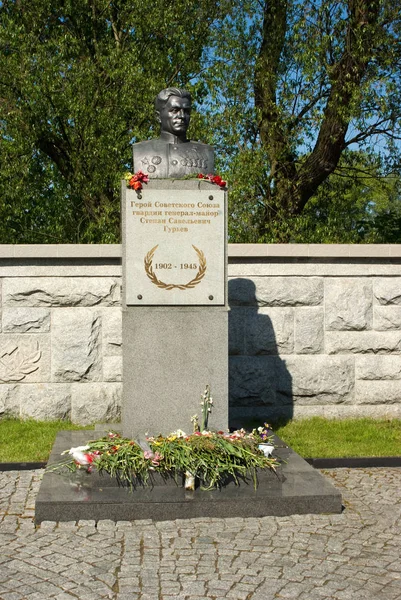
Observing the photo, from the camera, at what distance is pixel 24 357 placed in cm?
768

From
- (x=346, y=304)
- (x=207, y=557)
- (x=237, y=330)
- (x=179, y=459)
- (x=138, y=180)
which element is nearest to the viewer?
(x=207, y=557)

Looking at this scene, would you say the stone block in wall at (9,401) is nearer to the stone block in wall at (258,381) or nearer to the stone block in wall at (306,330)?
the stone block in wall at (258,381)

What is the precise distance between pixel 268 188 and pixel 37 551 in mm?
9603

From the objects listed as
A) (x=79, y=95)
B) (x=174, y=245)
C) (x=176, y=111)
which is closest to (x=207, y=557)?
(x=174, y=245)

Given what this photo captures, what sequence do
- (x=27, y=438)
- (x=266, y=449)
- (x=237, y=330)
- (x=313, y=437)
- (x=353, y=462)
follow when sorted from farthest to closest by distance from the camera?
(x=237, y=330)
(x=313, y=437)
(x=27, y=438)
(x=353, y=462)
(x=266, y=449)

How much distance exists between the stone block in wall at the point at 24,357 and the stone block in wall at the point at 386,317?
10.9ft

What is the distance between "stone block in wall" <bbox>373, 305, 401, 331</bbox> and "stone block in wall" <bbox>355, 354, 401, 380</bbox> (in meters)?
0.31

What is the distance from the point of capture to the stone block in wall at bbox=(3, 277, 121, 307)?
25.3 ft

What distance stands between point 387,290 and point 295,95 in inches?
239

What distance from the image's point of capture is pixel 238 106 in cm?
1317

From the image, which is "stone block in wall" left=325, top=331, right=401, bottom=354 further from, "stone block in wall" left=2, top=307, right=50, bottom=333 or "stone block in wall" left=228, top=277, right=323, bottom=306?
"stone block in wall" left=2, top=307, right=50, bottom=333

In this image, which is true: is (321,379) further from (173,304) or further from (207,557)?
(207,557)

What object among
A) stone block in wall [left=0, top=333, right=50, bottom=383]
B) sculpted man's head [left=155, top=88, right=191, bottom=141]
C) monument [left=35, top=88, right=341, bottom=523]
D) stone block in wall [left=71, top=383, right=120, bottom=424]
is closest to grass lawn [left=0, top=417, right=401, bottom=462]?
stone block in wall [left=71, top=383, right=120, bottom=424]

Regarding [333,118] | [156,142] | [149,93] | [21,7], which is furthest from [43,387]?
[21,7]
